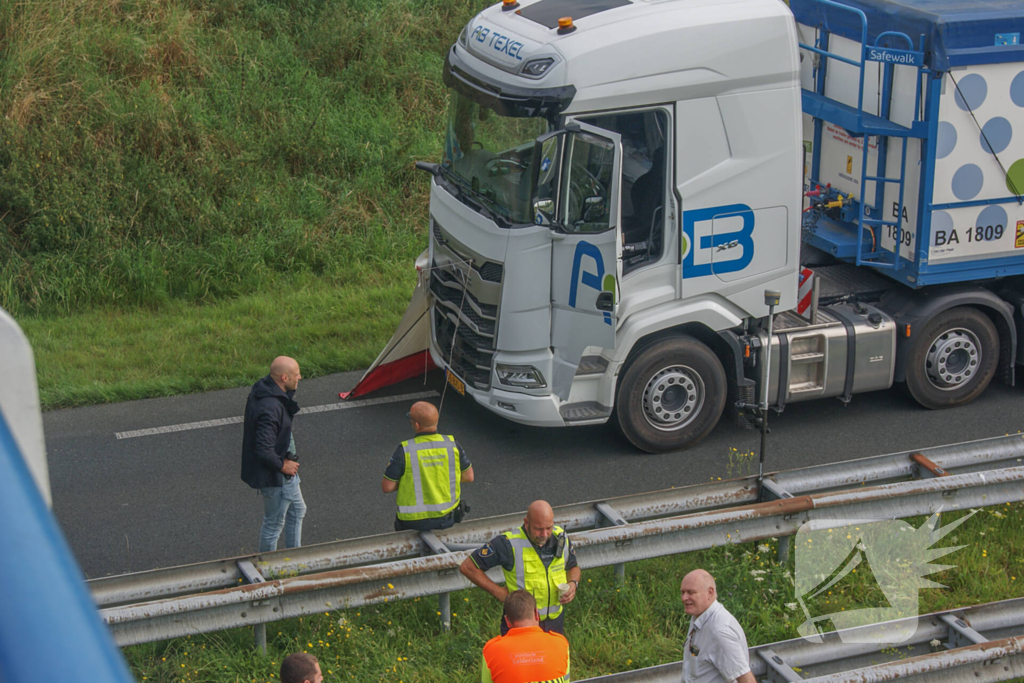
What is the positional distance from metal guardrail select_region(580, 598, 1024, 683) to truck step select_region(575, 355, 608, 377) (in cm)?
314

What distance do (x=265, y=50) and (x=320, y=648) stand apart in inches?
522

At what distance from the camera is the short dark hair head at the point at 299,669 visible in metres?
4.32

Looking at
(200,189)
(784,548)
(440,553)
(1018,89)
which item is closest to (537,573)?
(440,553)

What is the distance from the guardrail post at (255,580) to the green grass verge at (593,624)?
0.07m

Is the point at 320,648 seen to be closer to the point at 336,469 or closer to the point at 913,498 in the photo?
the point at 336,469

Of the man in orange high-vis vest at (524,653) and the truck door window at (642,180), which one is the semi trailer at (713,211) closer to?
the truck door window at (642,180)

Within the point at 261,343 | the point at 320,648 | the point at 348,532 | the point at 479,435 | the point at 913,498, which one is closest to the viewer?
the point at 320,648

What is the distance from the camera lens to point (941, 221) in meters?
9.12

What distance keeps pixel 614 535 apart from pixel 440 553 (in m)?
1.00

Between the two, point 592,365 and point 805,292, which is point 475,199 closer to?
point 592,365

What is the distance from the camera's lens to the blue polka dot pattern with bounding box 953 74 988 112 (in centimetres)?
878

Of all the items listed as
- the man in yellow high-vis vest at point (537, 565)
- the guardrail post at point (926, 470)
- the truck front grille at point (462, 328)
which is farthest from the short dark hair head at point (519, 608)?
the truck front grille at point (462, 328)

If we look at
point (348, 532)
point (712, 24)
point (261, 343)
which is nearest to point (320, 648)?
point (348, 532)

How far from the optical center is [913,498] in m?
7.08
